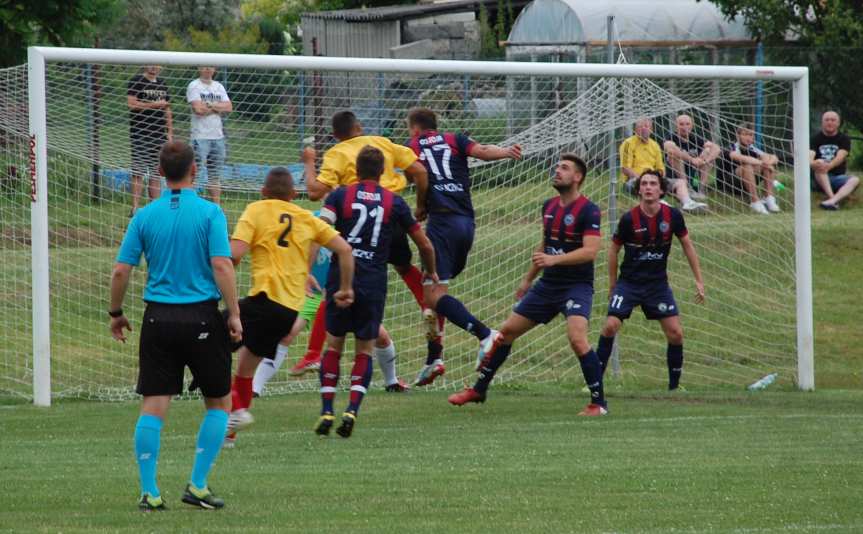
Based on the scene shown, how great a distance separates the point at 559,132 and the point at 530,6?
14.4 m

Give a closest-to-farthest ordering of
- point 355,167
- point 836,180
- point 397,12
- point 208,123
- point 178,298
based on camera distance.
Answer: point 178,298 < point 355,167 < point 208,123 < point 836,180 < point 397,12

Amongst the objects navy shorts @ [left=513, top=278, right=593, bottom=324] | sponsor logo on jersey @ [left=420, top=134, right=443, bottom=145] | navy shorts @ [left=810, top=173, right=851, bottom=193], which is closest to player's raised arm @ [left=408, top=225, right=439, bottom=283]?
navy shorts @ [left=513, top=278, right=593, bottom=324]

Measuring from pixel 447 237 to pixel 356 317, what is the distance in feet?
8.13

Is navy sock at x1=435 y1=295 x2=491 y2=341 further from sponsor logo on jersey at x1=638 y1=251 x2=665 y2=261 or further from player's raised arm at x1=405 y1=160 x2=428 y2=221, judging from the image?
sponsor logo on jersey at x1=638 y1=251 x2=665 y2=261

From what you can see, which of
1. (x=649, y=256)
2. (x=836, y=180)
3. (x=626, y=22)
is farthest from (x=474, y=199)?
(x=626, y=22)

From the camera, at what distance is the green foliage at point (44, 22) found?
54.4ft

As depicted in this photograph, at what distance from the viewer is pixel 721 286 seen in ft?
58.5

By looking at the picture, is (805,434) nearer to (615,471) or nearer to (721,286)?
(615,471)

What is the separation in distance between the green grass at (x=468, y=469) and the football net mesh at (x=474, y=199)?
2.47m

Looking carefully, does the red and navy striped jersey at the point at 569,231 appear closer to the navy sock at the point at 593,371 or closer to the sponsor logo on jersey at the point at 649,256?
the navy sock at the point at 593,371

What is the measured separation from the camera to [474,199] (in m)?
16.8

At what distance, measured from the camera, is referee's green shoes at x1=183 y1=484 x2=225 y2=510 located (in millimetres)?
7445

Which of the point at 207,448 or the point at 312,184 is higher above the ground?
the point at 312,184

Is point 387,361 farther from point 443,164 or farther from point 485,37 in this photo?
point 485,37
